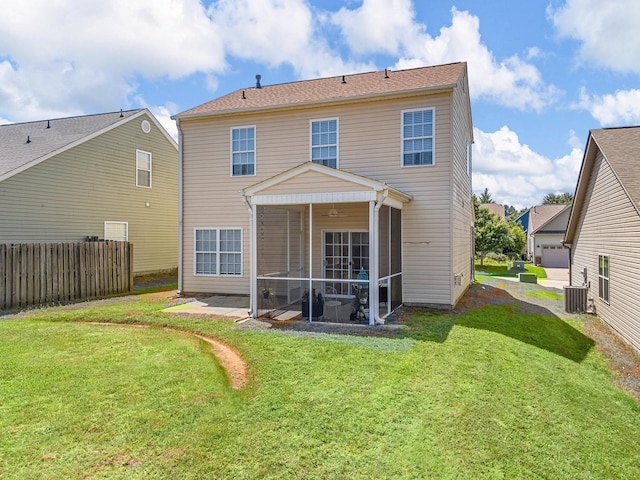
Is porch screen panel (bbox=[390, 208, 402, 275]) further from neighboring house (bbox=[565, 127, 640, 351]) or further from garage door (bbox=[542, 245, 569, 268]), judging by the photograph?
garage door (bbox=[542, 245, 569, 268])

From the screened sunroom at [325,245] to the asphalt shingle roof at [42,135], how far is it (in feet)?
33.6

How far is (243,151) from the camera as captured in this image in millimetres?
13344

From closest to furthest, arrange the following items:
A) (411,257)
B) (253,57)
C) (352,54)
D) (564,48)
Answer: (411,257), (564,48), (253,57), (352,54)

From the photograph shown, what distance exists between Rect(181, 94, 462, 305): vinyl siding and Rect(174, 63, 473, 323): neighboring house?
0.03m

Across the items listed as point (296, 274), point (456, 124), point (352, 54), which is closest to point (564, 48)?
point (456, 124)

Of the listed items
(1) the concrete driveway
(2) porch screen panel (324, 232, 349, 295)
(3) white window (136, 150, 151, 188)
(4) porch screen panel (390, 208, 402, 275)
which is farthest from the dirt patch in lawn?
(1) the concrete driveway

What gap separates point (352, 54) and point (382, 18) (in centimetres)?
522

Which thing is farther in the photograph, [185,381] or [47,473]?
[185,381]

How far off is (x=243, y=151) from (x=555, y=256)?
1274 inches

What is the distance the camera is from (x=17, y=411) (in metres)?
4.59

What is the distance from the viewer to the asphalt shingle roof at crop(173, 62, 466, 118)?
38.5ft

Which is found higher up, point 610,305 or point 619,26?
point 619,26

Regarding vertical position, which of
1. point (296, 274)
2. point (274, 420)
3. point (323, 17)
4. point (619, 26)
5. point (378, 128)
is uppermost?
point (323, 17)

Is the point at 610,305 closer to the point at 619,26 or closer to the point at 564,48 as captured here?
the point at 619,26
